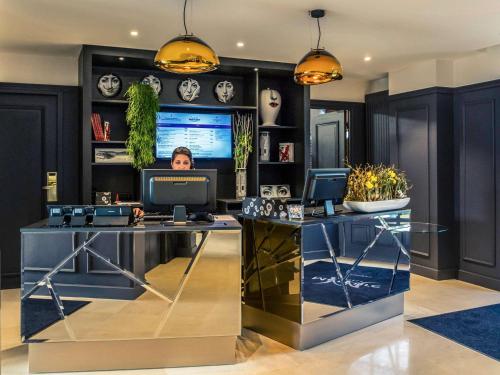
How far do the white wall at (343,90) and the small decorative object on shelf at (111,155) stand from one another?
2.96m

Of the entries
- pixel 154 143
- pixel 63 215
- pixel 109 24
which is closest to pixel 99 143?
pixel 154 143

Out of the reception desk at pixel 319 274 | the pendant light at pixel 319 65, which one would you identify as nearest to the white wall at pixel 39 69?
the pendant light at pixel 319 65

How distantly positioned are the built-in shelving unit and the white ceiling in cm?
26

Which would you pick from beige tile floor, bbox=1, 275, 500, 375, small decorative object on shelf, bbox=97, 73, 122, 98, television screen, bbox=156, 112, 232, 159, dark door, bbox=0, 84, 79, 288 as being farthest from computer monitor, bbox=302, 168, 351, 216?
dark door, bbox=0, 84, 79, 288

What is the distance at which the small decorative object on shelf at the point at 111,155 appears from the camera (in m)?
5.32

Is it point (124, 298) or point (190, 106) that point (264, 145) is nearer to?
point (190, 106)

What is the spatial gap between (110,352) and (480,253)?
4418 millimetres

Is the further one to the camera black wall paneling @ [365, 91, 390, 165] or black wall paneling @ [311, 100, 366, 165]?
black wall paneling @ [311, 100, 366, 165]

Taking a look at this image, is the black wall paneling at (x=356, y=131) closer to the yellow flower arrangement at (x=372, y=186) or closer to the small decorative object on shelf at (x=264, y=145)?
the small decorative object on shelf at (x=264, y=145)

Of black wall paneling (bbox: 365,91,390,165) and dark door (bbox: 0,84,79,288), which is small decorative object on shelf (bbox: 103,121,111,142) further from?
black wall paneling (bbox: 365,91,390,165)

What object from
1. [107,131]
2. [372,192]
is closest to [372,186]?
[372,192]

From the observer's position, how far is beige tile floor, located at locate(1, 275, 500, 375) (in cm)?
316

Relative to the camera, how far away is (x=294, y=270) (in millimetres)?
3457

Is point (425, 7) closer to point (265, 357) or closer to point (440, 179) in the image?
point (440, 179)
